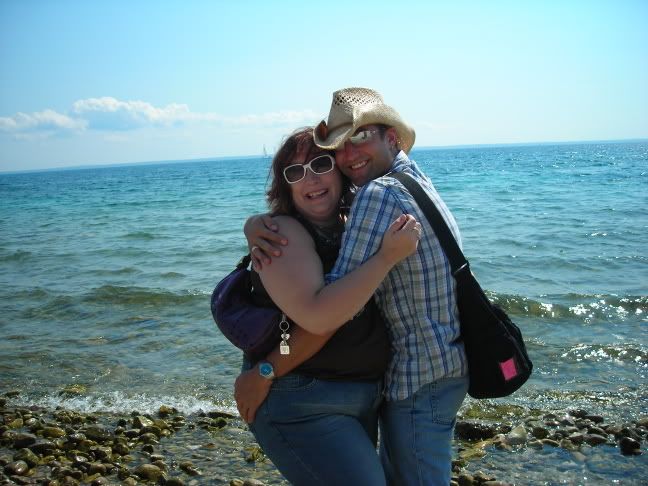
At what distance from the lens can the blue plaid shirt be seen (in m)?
2.72

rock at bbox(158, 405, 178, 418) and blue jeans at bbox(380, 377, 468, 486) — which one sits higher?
blue jeans at bbox(380, 377, 468, 486)

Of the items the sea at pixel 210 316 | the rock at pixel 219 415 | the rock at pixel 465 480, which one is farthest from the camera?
the sea at pixel 210 316

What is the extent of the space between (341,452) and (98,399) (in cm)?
538

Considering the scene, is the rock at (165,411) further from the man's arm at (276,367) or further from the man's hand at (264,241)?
the man's hand at (264,241)

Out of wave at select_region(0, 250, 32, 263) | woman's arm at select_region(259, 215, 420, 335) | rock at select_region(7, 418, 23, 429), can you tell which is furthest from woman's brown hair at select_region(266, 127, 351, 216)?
wave at select_region(0, 250, 32, 263)

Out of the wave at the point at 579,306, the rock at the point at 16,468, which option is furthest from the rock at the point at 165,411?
the wave at the point at 579,306

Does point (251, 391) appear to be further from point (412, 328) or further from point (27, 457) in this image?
point (27, 457)

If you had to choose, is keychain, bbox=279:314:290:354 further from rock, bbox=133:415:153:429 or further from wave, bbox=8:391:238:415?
wave, bbox=8:391:238:415

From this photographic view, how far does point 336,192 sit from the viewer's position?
10.2ft

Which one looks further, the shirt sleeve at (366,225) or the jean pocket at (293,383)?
the jean pocket at (293,383)

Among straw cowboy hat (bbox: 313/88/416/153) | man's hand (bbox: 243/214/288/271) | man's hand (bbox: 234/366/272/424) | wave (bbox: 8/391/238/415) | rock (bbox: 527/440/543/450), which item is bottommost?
wave (bbox: 8/391/238/415)

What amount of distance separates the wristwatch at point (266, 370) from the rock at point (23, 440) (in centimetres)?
413

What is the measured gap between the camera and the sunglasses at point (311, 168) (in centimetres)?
305

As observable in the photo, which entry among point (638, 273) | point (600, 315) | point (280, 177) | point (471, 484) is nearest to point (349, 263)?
point (280, 177)
